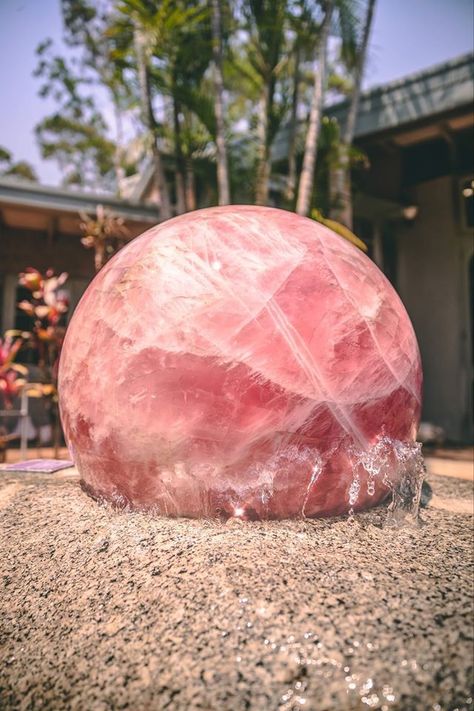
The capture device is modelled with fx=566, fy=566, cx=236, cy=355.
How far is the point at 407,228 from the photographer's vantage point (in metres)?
9.82

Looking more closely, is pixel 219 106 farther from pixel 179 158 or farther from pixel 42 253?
pixel 42 253

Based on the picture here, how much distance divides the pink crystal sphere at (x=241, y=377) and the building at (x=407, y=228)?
636cm

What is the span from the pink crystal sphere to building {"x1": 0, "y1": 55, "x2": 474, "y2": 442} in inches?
250

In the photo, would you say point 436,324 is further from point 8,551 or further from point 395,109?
point 8,551

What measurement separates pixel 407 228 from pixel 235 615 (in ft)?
30.2

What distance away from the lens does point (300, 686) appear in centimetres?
138

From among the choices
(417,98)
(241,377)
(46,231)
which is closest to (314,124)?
(417,98)

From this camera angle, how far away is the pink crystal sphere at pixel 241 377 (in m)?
2.04

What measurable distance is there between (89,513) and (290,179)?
6.38 m

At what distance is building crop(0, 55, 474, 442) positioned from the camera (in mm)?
8109

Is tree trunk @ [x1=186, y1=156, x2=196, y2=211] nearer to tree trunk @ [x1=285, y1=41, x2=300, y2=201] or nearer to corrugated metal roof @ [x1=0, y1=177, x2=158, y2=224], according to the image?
corrugated metal roof @ [x1=0, y1=177, x2=158, y2=224]

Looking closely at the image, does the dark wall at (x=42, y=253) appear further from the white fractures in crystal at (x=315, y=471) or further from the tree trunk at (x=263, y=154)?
the white fractures in crystal at (x=315, y=471)

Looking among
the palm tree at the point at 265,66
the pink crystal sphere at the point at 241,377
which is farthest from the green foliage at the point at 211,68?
the pink crystal sphere at the point at 241,377

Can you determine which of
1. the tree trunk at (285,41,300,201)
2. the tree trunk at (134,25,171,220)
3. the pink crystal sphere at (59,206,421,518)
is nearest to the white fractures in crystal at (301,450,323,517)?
the pink crystal sphere at (59,206,421,518)
